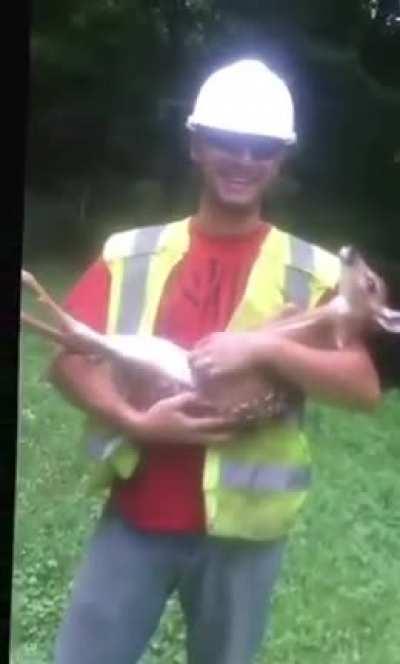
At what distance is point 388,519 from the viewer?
2.13m

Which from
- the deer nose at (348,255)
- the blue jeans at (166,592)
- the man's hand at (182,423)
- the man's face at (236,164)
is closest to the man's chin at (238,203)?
the man's face at (236,164)

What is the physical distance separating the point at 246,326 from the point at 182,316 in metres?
0.08

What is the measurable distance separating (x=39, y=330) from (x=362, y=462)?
1.43 ft

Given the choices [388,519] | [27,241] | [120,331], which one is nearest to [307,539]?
[388,519]

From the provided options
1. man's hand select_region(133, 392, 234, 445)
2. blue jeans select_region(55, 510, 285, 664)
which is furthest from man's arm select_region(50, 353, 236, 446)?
blue jeans select_region(55, 510, 285, 664)

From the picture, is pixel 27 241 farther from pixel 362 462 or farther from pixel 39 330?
pixel 362 462

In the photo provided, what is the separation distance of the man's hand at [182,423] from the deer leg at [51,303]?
0.14 meters

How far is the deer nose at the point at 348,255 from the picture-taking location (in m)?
2.05

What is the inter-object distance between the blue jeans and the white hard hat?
20.0 inches

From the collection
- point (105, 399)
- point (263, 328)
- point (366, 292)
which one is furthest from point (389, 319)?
point (105, 399)

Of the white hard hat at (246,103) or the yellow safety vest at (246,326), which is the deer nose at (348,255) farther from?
the white hard hat at (246,103)

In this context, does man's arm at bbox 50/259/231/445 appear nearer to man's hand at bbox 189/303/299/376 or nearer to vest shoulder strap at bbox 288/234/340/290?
man's hand at bbox 189/303/299/376

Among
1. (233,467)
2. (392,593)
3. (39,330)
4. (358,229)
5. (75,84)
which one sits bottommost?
(392,593)

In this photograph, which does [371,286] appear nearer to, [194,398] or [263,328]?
[263,328]
